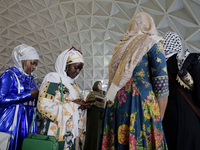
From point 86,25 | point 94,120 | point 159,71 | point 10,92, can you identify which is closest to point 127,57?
point 159,71

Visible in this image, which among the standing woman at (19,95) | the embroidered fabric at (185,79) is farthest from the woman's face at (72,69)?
the embroidered fabric at (185,79)

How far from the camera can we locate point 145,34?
198cm

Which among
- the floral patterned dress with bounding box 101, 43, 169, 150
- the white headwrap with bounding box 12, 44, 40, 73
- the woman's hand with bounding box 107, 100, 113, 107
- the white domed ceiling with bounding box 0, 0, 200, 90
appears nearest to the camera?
the floral patterned dress with bounding box 101, 43, 169, 150

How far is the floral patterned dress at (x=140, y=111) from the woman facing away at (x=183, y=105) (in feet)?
1.27

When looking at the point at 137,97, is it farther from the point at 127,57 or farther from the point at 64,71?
the point at 64,71

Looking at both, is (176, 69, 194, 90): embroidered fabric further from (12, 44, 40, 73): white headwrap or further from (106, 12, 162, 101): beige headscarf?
(12, 44, 40, 73): white headwrap

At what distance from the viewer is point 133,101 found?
69.6 inches

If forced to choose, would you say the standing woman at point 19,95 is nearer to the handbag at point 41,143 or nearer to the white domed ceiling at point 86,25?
the handbag at point 41,143

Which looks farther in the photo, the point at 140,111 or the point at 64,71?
the point at 64,71

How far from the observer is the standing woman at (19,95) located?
2.83m

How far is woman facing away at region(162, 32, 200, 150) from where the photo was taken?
1.90m

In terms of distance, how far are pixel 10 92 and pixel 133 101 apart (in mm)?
2353

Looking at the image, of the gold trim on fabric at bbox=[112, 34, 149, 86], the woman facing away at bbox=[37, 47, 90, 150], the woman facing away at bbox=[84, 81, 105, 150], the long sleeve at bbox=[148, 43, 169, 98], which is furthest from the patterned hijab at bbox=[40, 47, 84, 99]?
the long sleeve at bbox=[148, 43, 169, 98]

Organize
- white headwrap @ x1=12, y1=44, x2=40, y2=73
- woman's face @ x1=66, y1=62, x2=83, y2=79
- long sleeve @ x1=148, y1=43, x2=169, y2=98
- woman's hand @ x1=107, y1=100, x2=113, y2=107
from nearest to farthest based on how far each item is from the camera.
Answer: long sleeve @ x1=148, y1=43, x2=169, y2=98 < woman's hand @ x1=107, y1=100, x2=113, y2=107 < woman's face @ x1=66, y1=62, x2=83, y2=79 < white headwrap @ x1=12, y1=44, x2=40, y2=73
